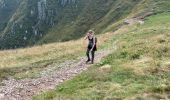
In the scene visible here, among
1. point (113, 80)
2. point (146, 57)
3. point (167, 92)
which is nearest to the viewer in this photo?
point (167, 92)

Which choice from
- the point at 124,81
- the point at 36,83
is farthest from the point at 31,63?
the point at 124,81

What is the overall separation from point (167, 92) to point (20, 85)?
9.55 m

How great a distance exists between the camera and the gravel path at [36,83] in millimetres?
21723

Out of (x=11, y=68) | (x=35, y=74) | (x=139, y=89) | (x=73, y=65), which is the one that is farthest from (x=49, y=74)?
(x=139, y=89)

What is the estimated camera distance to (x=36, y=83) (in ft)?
80.0

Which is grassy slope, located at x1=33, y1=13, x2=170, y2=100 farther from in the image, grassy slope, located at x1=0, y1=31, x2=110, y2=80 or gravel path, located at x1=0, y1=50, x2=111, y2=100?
grassy slope, located at x1=0, y1=31, x2=110, y2=80

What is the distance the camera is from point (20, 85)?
24.2m

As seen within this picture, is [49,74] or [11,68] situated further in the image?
[11,68]

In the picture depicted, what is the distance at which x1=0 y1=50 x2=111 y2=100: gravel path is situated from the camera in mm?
21723

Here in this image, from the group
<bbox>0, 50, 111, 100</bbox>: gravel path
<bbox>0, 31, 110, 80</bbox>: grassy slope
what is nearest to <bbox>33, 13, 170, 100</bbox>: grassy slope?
<bbox>0, 50, 111, 100</bbox>: gravel path

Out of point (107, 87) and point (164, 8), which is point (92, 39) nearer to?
point (107, 87)

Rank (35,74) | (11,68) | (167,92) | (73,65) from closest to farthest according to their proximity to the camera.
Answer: (167,92), (35,74), (73,65), (11,68)

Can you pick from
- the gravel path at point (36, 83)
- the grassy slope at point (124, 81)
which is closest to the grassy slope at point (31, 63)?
the gravel path at point (36, 83)

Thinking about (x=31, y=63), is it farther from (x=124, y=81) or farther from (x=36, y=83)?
(x=124, y=81)
